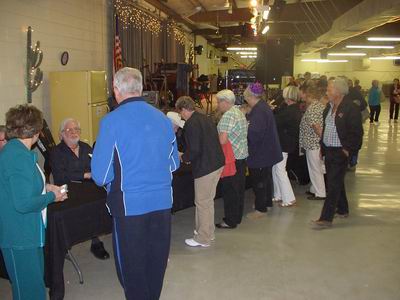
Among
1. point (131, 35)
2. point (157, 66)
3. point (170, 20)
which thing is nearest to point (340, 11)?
point (170, 20)

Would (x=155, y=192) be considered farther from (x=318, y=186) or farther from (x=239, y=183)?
(x=318, y=186)

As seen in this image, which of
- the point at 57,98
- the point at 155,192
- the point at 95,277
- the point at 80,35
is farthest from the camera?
the point at 80,35

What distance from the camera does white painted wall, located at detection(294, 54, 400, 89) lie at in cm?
2964

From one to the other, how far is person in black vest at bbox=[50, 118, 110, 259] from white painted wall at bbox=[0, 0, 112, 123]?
1349 mm

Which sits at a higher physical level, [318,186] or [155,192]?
[155,192]

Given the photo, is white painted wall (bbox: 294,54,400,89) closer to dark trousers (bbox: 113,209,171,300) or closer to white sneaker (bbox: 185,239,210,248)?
white sneaker (bbox: 185,239,210,248)

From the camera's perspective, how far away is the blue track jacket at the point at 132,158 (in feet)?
7.54

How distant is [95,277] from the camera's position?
3568 mm

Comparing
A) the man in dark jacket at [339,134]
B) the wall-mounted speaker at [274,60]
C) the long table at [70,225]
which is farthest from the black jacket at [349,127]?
the wall-mounted speaker at [274,60]

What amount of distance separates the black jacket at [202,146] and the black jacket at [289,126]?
Answer: 6.23 feet

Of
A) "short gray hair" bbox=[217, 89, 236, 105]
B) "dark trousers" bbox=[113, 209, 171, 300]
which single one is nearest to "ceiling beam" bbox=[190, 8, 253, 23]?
"short gray hair" bbox=[217, 89, 236, 105]

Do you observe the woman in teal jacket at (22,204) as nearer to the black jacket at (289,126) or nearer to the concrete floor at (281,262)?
the concrete floor at (281,262)

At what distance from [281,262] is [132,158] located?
211cm

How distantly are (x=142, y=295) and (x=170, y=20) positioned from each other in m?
10.5
